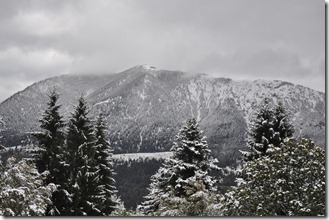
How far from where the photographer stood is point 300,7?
9.52 metres

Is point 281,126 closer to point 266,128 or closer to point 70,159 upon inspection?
point 266,128

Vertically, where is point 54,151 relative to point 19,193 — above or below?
above

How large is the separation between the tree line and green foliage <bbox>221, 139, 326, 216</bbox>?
0.02 m

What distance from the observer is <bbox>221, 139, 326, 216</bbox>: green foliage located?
8.73m

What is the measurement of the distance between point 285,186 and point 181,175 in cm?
831

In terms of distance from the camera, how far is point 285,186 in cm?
940

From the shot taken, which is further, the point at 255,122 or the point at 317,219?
the point at 255,122

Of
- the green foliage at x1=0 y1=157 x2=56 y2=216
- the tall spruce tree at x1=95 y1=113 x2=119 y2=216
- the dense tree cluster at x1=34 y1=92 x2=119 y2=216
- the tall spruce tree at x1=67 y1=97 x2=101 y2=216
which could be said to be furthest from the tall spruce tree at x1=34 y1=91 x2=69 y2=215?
the tall spruce tree at x1=95 y1=113 x2=119 y2=216

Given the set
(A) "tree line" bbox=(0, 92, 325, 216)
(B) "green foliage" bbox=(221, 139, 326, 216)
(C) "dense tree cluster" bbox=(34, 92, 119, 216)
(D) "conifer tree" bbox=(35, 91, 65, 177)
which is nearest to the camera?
(B) "green foliage" bbox=(221, 139, 326, 216)

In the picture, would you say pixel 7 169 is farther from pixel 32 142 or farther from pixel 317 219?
pixel 317 219

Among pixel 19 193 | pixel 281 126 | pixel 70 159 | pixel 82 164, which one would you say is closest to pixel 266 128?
pixel 281 126

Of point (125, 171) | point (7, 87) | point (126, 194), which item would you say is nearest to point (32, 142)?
point (7, 87)

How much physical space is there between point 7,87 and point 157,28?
149 inches

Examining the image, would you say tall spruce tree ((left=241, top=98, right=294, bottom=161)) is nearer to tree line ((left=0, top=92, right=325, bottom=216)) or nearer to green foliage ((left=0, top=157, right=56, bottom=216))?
tree line ((left=0, top=92, right=325, bottom=216))
